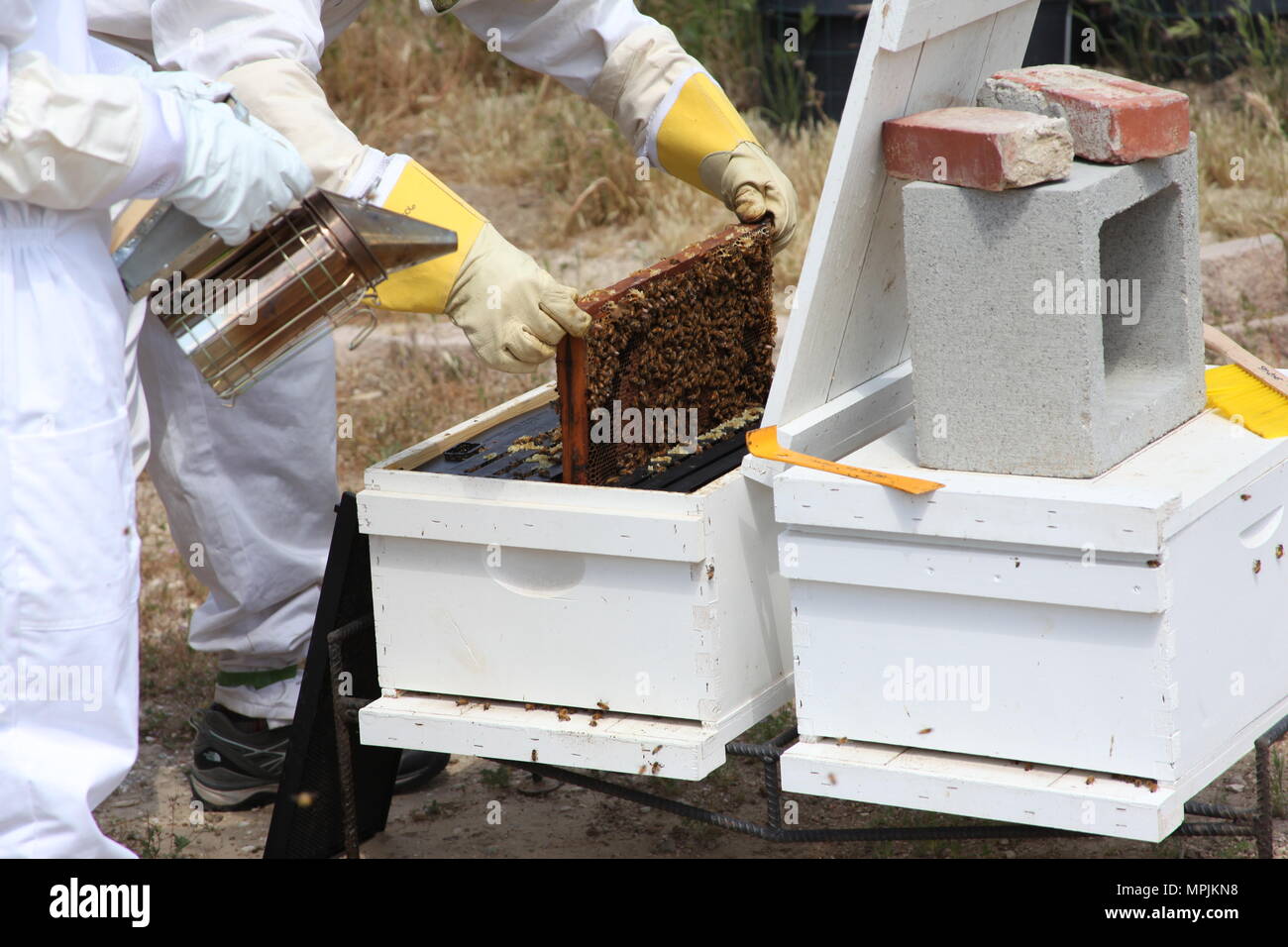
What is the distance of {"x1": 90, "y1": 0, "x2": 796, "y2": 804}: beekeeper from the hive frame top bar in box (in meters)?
0.43

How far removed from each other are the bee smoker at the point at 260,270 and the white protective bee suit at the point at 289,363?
213 millimetres

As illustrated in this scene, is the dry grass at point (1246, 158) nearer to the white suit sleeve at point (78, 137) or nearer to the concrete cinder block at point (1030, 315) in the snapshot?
the concrete cinder block at point (1030, 315)

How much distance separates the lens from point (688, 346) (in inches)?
98.2

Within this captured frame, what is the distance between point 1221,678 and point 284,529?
1734mm

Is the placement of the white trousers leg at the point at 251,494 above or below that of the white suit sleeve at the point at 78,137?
below

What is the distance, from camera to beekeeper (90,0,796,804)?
2393mm

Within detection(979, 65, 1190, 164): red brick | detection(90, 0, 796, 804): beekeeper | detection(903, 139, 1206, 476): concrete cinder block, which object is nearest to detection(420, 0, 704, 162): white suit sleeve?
detection(90, 0, 796, 804): beekeeper

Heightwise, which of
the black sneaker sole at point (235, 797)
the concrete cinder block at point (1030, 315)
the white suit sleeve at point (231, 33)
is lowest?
the black sneaker sole at point (235, 797)

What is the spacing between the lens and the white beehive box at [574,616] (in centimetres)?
210

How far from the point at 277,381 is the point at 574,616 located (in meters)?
0.99

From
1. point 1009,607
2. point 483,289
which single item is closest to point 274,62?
point 483,289

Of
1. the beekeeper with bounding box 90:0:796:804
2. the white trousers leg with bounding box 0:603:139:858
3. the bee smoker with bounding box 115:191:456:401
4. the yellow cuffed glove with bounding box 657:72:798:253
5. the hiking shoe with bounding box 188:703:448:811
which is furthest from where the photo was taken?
the hiking shoe with bounding box 188:703:448:811

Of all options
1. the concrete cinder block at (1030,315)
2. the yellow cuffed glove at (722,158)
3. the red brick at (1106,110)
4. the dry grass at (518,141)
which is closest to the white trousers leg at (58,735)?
the concrete cinder block at (1030,315)

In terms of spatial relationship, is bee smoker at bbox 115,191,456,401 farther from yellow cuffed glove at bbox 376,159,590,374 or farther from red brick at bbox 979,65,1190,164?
red brick at bbox 979,65,1190,164
